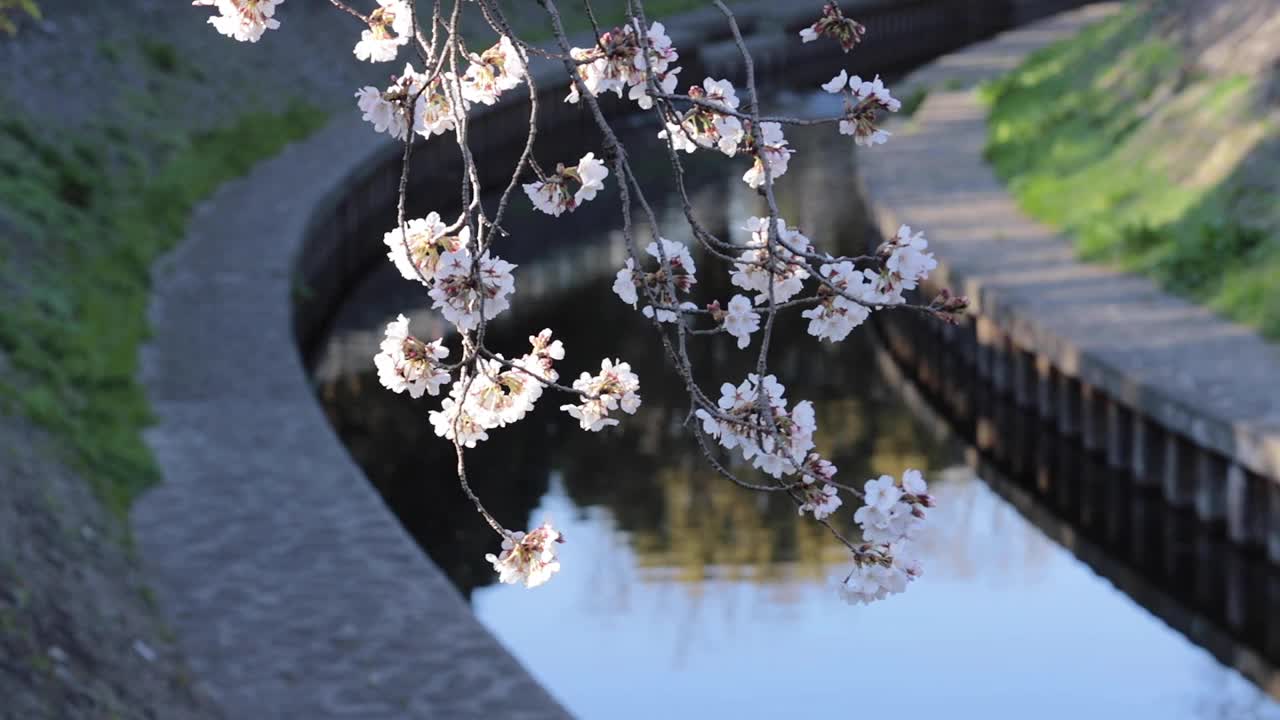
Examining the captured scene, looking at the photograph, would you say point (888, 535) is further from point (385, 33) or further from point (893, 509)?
point (385, 33)

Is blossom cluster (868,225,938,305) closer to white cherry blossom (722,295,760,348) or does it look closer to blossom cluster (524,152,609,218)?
white cherry blossom (722,295,760,348)

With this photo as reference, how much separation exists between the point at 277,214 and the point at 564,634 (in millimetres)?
9122

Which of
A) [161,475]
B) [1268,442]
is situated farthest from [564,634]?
[1268,442]

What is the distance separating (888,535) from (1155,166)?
18.4 metres

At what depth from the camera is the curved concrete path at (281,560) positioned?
9.64m

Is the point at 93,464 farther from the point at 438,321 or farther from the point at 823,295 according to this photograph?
the point at 438,321

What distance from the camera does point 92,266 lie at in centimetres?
1852

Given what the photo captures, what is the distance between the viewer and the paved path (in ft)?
48.1

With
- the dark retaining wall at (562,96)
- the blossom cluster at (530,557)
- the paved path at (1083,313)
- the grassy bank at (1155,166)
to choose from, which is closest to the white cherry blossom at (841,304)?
the blossom cluster at (530,557)

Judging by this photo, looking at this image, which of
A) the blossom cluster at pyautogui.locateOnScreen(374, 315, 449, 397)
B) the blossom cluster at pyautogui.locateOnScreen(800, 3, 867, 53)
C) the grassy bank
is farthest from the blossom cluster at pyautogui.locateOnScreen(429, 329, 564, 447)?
the grassy bank

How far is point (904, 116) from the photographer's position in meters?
33.2

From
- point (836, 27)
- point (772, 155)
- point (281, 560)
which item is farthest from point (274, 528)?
point (836, 27)

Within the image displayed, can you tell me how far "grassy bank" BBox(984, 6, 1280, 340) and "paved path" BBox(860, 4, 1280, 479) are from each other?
0.30m

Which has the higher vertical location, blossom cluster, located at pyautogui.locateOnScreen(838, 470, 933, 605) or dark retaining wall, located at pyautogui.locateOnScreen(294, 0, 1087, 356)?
dark retaining wall, located at pyautogui.locateOnScreen(294, 0, 1087, 356)
